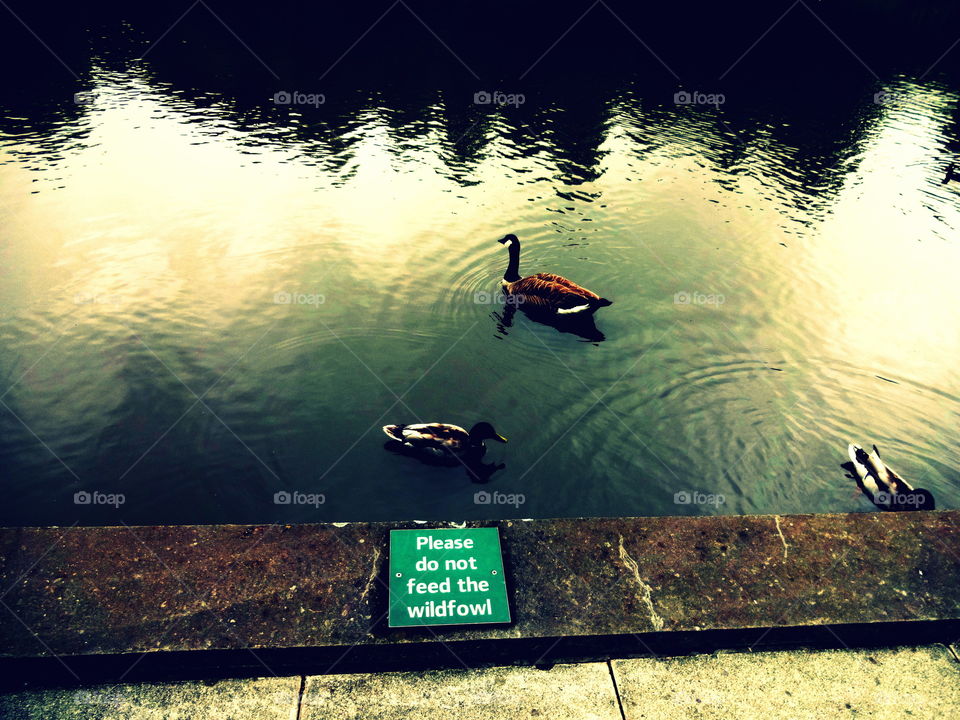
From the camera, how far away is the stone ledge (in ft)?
13.5

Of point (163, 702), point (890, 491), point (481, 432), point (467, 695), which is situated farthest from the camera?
point (481, 432)

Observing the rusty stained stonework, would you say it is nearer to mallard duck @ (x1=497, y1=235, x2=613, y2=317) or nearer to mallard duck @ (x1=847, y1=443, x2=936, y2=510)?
mallard duck @ (x1=847, y1=443, x2=936, y2=510)

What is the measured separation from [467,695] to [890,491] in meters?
5.37

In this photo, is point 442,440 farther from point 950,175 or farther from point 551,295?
point 950,175

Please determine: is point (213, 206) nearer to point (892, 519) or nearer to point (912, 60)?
point (892, 519)

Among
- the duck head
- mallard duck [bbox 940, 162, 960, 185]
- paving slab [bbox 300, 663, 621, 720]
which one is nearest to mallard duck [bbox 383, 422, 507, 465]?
the duck head

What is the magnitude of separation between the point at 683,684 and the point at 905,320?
8941 millimetres

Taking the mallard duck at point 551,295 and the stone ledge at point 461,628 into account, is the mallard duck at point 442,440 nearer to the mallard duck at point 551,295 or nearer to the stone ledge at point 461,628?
the stone ledge at point 461,628

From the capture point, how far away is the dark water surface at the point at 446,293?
6902 millimetres

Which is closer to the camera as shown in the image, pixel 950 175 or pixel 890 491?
pixel 890 491

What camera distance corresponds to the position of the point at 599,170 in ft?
49.7

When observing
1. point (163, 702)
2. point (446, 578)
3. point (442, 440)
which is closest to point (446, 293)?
point (442, 440)

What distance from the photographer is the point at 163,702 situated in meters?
3.95

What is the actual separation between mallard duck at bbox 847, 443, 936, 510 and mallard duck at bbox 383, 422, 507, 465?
4.47 m
